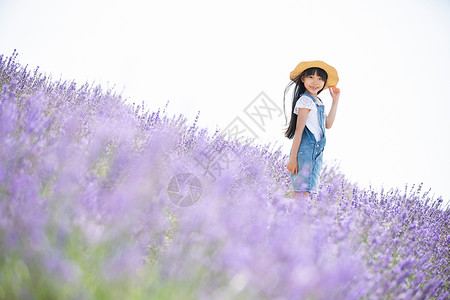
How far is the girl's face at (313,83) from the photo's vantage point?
3068mm

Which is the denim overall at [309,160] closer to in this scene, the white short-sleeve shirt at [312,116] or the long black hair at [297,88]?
the white short-sleeve shirt at [312,116]

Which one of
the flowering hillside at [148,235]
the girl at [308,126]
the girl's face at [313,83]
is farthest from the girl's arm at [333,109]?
the flowering hillside at [148,235]

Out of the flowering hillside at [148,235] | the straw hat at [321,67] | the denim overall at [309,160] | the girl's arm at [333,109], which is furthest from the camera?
the girl's arm at [333,109]

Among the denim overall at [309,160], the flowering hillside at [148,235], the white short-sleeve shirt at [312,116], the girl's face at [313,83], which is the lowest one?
the flowering hillside at [148,235]

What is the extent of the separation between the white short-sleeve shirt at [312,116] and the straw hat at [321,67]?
0.37 m

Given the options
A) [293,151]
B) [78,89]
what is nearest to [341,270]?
[293,151]

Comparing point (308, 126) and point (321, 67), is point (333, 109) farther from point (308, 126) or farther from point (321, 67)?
point (308, 126)

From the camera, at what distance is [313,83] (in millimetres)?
3068

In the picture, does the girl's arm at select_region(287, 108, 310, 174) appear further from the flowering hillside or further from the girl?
the flowering hillside

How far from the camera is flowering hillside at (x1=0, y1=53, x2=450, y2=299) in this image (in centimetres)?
110

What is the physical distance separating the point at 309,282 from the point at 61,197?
1.12m

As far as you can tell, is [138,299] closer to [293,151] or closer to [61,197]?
[61,197]

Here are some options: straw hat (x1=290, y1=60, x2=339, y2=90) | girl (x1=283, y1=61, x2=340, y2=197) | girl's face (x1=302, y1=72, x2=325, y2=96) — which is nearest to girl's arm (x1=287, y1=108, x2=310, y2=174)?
girl (x1=283, y1=61, x2=340, y2=197)

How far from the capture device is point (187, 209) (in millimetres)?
1994
